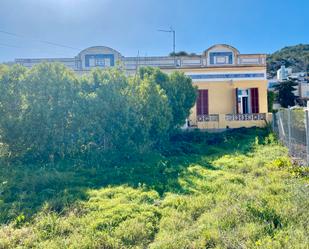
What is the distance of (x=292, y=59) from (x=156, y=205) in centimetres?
6011

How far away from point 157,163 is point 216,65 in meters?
11.4

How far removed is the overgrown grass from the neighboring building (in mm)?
9952

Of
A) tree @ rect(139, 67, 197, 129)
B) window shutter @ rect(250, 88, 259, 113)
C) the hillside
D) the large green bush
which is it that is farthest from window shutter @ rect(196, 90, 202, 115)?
the hillside

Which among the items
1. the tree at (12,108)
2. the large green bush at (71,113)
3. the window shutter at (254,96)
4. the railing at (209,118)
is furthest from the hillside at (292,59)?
the tree at (12,108)

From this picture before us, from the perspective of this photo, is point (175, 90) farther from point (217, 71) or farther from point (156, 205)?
point (156, 205)

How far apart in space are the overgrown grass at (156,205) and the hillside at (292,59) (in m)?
50.6

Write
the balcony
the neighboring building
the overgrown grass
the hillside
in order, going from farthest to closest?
the hillside → the neighboring building → the balcony → the overgrown grass

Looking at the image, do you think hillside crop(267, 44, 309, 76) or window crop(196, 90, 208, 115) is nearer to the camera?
window crop(196, 90, 208, 115)

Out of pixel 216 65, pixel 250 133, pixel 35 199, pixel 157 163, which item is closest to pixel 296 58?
pixel 216 65

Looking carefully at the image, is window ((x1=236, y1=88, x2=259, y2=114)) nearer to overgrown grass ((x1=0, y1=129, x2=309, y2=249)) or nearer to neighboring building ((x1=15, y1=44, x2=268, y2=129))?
neighboring building ((x1=15, y1=44, x2=268, y2=129))

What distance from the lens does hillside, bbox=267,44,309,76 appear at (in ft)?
171

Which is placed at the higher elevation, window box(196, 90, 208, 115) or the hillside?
the hillside

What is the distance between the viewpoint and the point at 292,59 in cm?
5522

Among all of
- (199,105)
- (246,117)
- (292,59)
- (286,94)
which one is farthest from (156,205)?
(292,59)
